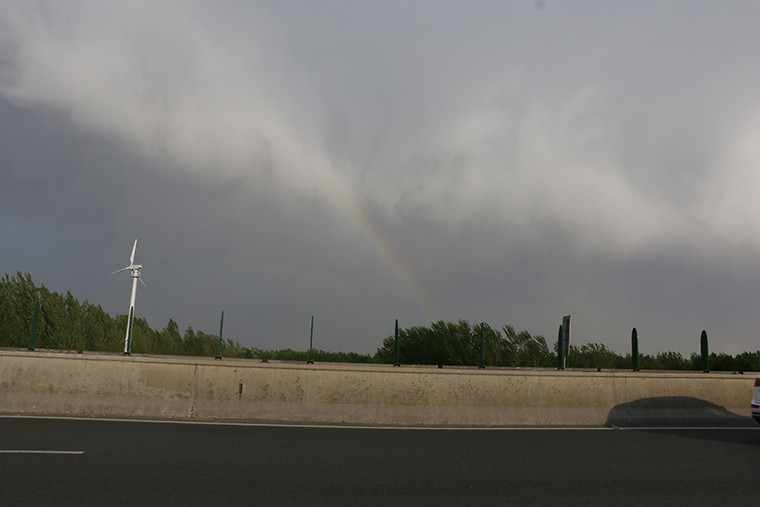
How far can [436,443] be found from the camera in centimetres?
927

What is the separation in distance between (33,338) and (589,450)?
11872 millimetres

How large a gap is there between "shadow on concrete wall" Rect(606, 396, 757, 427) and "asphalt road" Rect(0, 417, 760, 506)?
1828 millimetres

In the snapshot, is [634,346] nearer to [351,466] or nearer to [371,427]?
[371,427]

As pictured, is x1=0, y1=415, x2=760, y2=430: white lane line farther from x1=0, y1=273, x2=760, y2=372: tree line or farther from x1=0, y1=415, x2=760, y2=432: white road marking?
x1=0, y1=273, x2=760, y2=372: tree line

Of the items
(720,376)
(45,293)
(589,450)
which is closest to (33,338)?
(589,450)

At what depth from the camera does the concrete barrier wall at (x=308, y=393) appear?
1132 cm

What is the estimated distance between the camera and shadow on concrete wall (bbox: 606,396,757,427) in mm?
12430

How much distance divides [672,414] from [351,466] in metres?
8.53

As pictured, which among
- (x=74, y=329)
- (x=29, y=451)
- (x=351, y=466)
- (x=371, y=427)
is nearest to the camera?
(x=351, y=466)

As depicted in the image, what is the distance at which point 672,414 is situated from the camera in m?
12.7

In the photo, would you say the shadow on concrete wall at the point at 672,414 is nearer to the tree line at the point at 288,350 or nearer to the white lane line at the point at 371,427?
the white lane line at the point at 371,427

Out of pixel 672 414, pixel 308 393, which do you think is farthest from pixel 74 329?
pixel 672 414

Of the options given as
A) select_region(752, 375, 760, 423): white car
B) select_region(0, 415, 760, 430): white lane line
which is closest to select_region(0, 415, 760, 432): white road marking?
select_region(0, 415, 760, 430): white lane line

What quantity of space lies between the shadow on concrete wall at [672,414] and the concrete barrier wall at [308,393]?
1.4 inches
